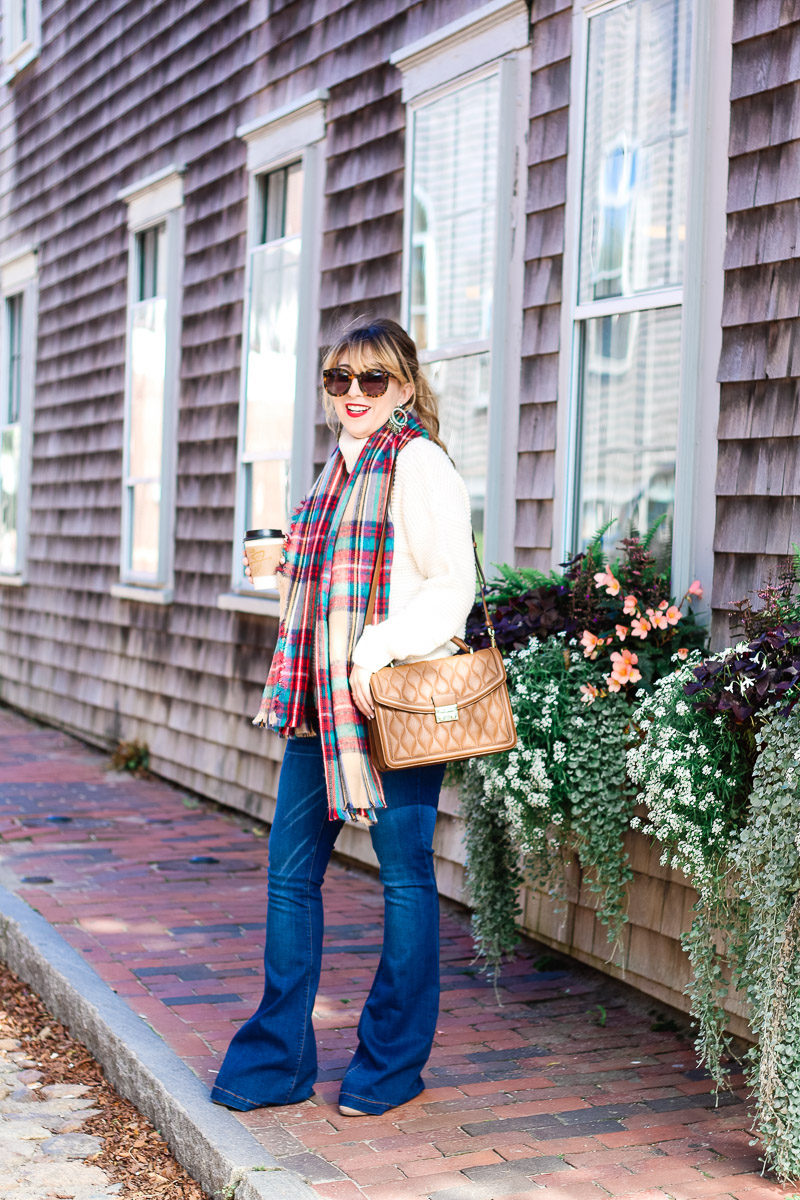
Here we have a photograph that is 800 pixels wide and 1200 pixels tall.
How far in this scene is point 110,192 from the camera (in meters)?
9.40

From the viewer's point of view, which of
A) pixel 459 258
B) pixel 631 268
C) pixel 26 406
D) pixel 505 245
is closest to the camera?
pixel 631 268

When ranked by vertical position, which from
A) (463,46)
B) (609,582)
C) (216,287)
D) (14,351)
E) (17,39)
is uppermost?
(17,39)

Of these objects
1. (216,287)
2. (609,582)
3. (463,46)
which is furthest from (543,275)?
(216,287)

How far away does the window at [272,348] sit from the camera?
6.88 metres

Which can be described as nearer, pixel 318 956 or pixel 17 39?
pixel 318 956

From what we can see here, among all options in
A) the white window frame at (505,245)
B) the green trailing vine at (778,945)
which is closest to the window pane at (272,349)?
the white window frame at (505,245)

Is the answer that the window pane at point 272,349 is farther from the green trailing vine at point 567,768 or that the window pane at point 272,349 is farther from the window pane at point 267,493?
the green trailing vine at point 567,768

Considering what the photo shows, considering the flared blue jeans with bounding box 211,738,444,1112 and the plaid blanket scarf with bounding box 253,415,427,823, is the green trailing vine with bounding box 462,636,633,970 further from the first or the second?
the plaid blanket scarf with bounding box 253,415,427,823

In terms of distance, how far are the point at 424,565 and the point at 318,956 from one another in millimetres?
972

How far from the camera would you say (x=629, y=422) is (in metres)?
4.49

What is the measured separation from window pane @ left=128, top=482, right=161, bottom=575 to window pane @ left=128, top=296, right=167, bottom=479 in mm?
100

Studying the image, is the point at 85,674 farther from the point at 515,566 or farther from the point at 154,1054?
the point at 154,1054

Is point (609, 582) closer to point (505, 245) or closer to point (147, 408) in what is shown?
point (505, 245)

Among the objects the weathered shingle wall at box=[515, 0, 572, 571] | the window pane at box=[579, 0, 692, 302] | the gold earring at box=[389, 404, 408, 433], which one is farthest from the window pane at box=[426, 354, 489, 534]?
the gold earring at box=[389, 404, 408, 433]
